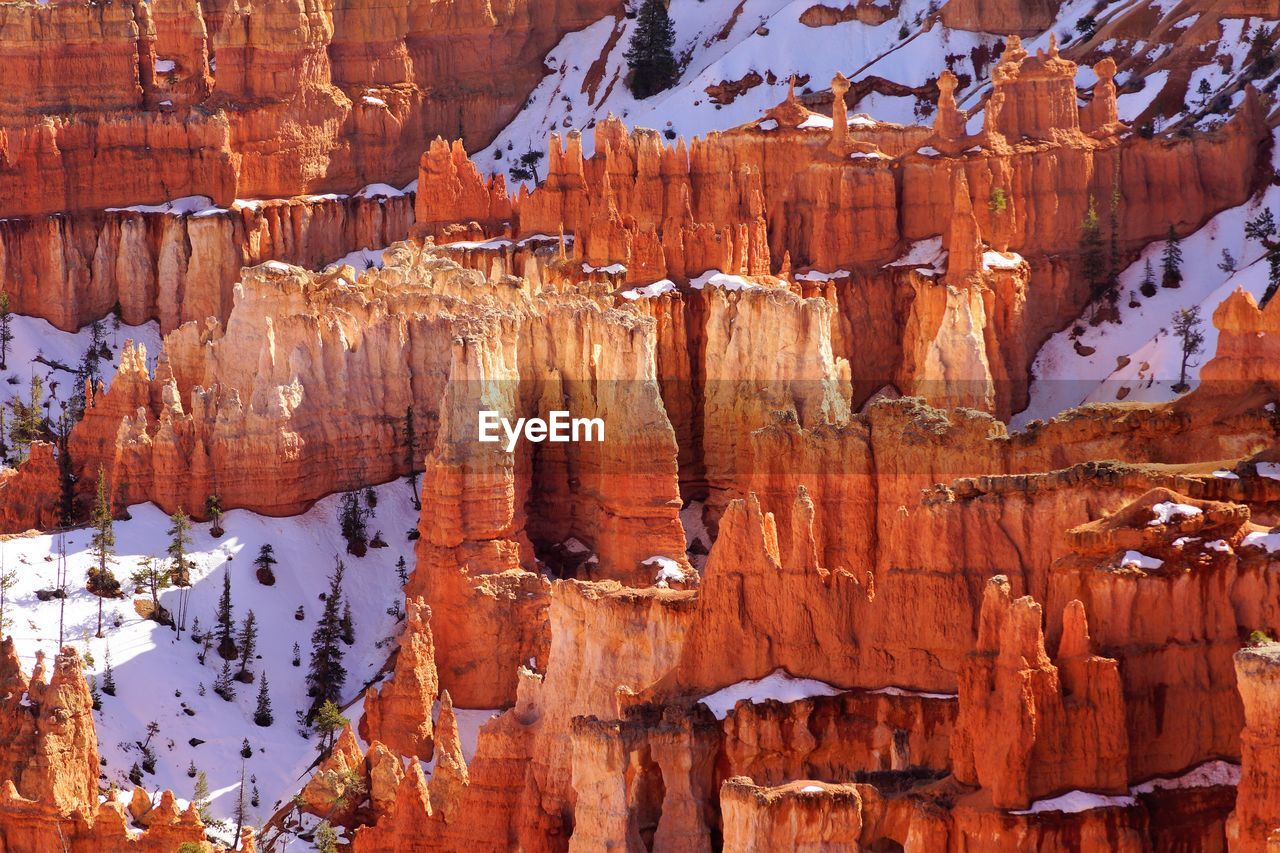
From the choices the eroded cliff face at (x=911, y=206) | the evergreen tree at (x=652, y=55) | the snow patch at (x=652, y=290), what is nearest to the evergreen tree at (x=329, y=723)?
the snow patch at (x=652, y=290)

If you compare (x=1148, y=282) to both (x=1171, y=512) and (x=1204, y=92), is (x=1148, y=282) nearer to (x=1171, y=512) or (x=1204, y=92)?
(x=1204, y=92)

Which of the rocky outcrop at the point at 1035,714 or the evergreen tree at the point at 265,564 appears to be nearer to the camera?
the rocky outcrop at the point at 1035,714

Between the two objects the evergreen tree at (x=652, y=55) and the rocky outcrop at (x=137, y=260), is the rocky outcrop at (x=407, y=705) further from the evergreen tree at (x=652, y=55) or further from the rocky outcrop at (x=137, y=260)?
the evergreen tree at (x=652, y=55)

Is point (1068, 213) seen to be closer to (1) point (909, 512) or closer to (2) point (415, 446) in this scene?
(2) point (415, 446)

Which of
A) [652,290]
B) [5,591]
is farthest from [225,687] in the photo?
[652,290]

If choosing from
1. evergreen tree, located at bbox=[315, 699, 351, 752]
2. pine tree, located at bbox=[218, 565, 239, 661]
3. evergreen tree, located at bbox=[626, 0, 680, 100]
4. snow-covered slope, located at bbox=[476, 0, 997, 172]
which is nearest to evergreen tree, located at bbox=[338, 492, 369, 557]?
pine tree, located at bbox=[218, 565, 239, 661]

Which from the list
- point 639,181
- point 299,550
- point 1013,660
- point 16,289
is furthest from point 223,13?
point 1013,660

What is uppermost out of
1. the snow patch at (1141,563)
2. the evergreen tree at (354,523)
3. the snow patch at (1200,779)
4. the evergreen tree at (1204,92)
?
the evergreen tree at (1204,92)
